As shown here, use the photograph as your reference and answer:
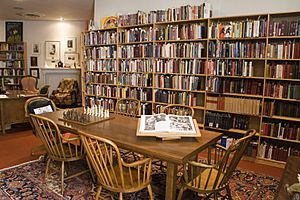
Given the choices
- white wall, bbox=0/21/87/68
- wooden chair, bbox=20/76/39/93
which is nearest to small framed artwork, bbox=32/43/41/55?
white wall, bbox=0/21/87/68

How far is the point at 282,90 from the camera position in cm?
346

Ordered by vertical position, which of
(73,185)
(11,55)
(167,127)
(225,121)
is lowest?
(73,185)

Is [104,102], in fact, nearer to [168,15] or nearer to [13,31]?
[168,15]

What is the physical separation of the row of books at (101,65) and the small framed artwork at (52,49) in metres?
3.55

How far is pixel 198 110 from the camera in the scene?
441 cm

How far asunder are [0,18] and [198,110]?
7537 mm

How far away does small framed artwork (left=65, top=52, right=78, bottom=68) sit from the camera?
8.67 m

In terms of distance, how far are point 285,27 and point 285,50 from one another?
0.30 metres

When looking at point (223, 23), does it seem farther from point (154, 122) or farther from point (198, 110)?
point (154, 122)

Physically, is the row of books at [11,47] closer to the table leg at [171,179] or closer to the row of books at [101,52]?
the row of books at [101,52]

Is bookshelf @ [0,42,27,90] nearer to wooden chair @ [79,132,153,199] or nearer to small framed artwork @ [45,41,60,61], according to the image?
small framed artwork @ [45,41,60,61]

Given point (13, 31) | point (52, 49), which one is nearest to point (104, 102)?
point (52, 49)

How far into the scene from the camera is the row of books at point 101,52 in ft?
16.9

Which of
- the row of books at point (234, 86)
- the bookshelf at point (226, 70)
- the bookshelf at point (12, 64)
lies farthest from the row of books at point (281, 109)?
the bookshelf at point (12, 64)
